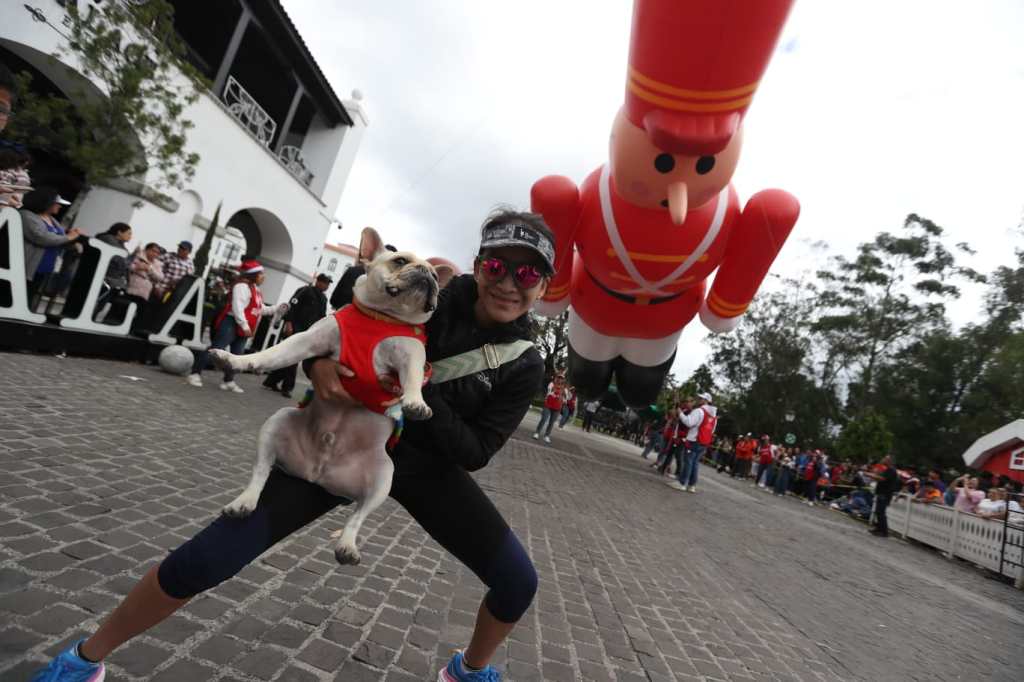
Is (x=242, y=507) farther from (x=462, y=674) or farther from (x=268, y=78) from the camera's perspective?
(x=268, y=78)

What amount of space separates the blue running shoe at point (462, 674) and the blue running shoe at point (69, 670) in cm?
113

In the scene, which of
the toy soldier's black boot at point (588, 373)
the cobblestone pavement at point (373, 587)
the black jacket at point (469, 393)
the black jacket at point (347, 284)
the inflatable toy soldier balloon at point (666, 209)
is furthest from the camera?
the toy soldier's black boot at point (588, 373)

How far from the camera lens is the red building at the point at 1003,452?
16.7m

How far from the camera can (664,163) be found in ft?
14.0

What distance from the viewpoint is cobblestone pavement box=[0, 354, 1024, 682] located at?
2217mm

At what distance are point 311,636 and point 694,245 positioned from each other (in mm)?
4077

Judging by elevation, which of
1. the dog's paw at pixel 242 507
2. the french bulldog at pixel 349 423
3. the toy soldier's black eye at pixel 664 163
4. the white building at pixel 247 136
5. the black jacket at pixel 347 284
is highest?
the white building at pixel 247 136

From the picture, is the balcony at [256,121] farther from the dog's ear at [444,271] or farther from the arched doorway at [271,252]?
the dog's ear at [444,271]

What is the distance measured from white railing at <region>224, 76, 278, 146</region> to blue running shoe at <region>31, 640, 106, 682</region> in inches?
638

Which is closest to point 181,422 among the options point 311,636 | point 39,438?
point 39,438

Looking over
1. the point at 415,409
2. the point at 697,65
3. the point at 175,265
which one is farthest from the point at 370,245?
the point at 175,265

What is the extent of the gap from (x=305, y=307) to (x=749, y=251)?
5.28 meters

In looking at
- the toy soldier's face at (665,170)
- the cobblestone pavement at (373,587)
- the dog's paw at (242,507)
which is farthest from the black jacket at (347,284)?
the dog's paw at (242,507)

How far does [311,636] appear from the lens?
238cm
